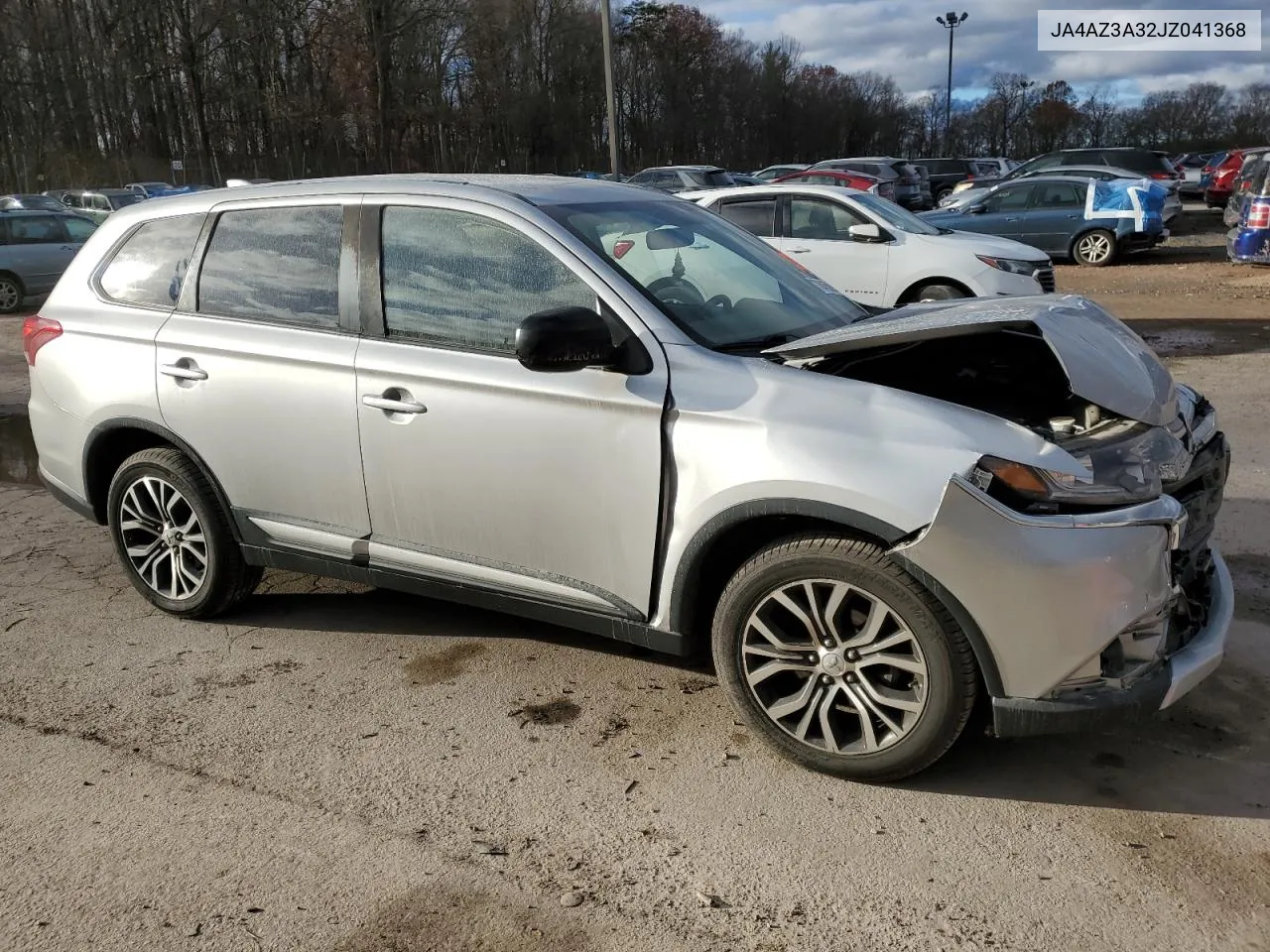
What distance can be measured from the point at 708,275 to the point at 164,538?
Answer: 8.71 feet

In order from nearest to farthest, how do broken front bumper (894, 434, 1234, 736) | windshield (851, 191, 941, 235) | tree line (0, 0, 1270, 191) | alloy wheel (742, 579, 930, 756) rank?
broken front bumper (894, 434, 1234, 736) → alloy wheel (742, 579, 930, 756) → windshield (851, 191, 941, 235) → tree line (0, 0, 1270, 191)

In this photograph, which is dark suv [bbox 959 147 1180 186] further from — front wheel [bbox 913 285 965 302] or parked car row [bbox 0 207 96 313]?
parked car row [bbox 0 207 96 313]

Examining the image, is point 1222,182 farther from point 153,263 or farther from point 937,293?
point 153,263

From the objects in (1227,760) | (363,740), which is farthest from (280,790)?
(1227,760)

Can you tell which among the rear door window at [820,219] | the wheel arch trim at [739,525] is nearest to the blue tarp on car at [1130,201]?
the rear door window at [820,219]

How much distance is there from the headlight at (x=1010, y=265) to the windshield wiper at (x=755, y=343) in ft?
22.6

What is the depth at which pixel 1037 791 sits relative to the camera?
321cm

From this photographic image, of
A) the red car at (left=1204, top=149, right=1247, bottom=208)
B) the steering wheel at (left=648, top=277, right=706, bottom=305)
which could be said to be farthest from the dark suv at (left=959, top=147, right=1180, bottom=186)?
the steering wheel at (left=648, top=277, right=706, bottom=305)

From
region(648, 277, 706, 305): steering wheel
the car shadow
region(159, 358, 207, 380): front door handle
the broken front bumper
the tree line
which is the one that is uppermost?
the tree line

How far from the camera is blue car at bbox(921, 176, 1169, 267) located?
60.3 ft

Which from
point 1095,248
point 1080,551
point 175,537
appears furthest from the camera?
point 1095,248

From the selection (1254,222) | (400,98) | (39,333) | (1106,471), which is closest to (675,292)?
(1106,471)

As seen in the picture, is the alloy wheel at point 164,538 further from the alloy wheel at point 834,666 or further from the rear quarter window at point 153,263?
the alloy wheel at point 834,666

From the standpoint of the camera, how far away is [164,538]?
4.63 meters
